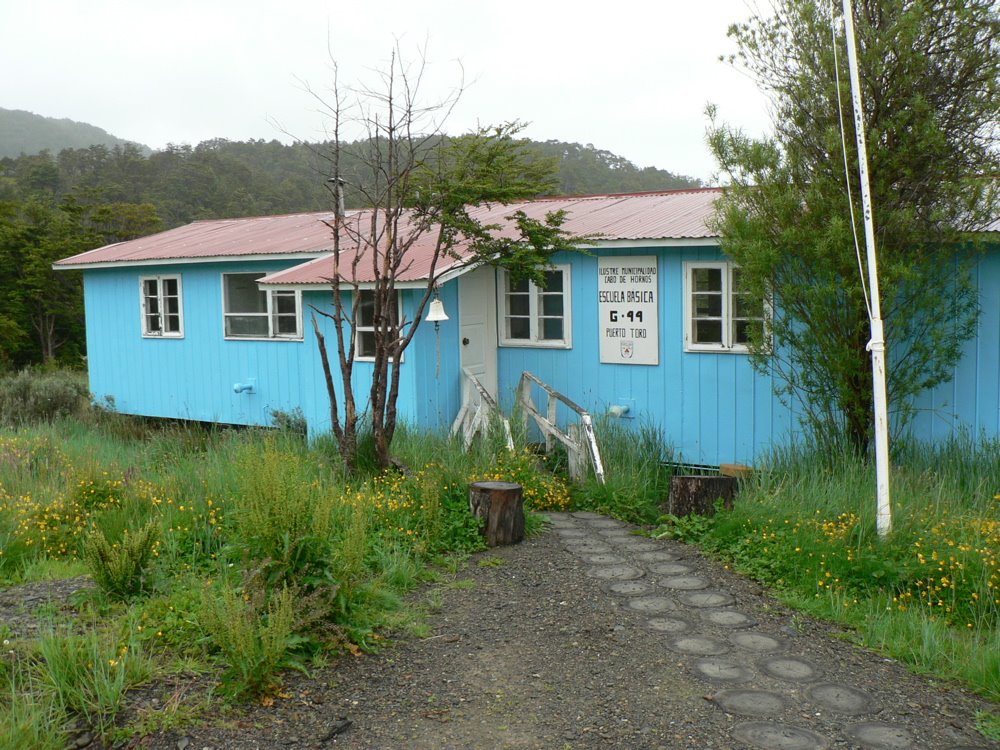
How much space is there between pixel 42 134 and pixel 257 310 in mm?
82006

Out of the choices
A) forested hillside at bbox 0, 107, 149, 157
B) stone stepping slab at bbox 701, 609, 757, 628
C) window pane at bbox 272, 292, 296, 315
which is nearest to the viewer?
stone stepping slab at bbox 701, 609, 757, 628

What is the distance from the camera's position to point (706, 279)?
35.2 feet

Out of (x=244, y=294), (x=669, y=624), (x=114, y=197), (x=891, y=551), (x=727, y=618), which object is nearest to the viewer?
(x=669, y=624)

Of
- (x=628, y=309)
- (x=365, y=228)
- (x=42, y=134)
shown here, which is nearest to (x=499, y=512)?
(x=628, y=309)

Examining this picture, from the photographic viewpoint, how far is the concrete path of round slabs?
13.8 feet

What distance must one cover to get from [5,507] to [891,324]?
25.1 ft

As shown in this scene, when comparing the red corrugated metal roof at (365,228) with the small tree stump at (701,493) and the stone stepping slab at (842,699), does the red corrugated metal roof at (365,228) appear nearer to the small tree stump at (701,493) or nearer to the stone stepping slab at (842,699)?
the small tree stump at (701,493)

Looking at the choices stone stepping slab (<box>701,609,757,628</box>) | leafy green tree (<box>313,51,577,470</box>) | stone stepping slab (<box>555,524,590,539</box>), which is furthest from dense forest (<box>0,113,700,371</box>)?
stone stepping slab (<box>701,609,757,628</box>)

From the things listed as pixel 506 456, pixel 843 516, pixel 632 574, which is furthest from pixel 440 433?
pixel 843 516

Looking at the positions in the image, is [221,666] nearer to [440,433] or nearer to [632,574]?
[632,574]

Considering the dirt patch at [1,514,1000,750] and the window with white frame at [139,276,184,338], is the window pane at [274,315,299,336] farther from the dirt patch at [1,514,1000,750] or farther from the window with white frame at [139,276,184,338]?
the dirt patch at [1,514,1000,750]

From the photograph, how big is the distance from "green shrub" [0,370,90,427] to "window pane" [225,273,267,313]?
3.97 m

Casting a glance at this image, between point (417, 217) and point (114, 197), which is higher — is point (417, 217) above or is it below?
below

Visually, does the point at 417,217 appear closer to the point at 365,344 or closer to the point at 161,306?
the point at 365,344
